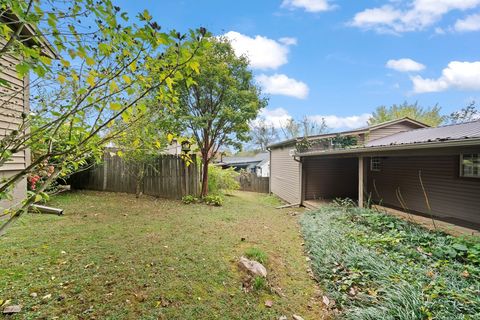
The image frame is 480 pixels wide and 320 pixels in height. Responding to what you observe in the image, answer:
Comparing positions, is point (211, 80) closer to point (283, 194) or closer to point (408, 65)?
point (283, 194)

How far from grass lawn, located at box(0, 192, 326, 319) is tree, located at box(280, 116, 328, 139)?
1010 inches

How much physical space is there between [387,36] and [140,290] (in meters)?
14.6

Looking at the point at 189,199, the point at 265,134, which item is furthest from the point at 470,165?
the point at 265,134

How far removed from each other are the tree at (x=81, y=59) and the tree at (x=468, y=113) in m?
22.0

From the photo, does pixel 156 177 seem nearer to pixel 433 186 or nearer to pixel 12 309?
pixel 12 309

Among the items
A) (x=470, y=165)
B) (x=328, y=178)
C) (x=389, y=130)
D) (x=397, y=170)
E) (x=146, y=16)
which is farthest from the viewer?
(x=389, y=130)

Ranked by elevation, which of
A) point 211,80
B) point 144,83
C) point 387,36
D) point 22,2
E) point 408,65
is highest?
point 408,65

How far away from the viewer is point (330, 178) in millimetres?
10516

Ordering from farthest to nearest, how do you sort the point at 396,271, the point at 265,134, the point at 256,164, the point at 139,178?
1. the point at 265,134
2. the point at 256,164
3. the point at 139,178
4. the point at 396,271

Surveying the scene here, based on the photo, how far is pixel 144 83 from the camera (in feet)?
5.44

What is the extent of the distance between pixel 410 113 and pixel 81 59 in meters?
28.5

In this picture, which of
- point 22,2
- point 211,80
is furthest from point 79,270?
point 211,80

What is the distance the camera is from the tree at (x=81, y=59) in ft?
4.25

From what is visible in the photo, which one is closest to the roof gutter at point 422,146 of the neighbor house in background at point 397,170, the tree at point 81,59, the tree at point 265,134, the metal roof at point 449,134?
the neighbor house in background at point 397,170
